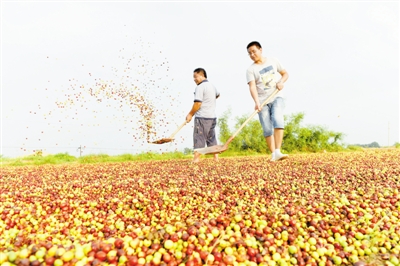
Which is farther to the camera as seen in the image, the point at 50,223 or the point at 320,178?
the point at 320,178

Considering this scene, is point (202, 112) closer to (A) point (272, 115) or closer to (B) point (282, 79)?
(A) point (272, 115)

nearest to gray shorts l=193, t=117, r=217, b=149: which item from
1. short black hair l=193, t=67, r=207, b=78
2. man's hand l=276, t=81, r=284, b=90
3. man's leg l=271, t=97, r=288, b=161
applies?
short black hair l=193, t=67, r=207, b=78

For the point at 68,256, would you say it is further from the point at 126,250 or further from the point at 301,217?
the point at 301,217

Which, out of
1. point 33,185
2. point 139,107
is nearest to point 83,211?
point 33,185

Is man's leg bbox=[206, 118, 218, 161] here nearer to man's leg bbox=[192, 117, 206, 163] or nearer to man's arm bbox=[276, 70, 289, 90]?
man's leg bbox=[192, 117, 206, 163]

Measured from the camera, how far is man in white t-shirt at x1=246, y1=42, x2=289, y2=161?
5641 millimetres

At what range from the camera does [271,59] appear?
591 centimetres

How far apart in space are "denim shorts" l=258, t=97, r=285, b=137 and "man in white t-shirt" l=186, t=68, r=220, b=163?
1.07 meters

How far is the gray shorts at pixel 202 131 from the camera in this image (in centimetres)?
620

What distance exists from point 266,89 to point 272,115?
0.50m

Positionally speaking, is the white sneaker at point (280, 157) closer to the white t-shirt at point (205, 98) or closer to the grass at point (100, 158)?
the white t-shirt at point (205, 98)

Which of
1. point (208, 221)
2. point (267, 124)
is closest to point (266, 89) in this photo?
point (267, 124)

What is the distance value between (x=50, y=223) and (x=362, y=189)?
3.09 meters

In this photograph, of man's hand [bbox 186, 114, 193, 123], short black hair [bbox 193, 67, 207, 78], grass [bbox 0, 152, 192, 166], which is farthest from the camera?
grass [bbox 0, 152, 192, 166]
